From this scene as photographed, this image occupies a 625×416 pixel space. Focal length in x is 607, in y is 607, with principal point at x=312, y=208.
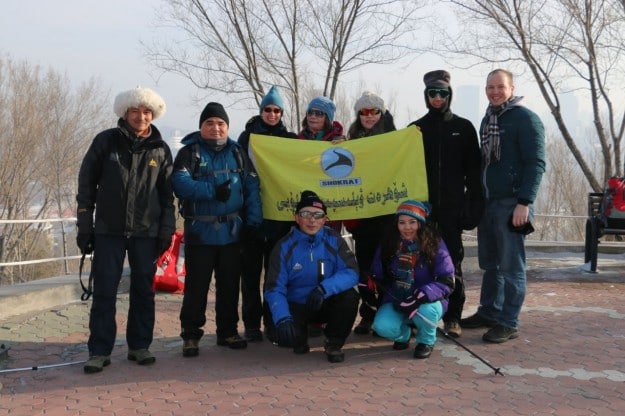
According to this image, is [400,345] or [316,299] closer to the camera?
[316,299]

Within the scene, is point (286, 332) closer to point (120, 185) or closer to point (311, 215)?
point (311, 215)

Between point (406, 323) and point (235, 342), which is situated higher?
point (406, 323)

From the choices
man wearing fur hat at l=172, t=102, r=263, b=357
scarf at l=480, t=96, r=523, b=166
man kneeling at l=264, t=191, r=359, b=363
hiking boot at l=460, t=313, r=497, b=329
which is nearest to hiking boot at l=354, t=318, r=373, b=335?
man kneeling at l=264, t=191, r=359, b=363

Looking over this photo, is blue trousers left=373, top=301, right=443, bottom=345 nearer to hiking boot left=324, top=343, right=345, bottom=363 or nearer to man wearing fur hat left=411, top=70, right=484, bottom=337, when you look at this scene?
hiking boot left=324, top=343, right=345, bottom=363

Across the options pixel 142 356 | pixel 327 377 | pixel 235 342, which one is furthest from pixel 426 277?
pixel 142 356

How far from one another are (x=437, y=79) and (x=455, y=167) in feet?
2.64

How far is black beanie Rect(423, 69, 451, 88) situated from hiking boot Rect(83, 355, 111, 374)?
360 cm

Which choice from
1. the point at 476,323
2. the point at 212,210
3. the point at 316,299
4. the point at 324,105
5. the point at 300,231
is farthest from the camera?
the point at 476,323

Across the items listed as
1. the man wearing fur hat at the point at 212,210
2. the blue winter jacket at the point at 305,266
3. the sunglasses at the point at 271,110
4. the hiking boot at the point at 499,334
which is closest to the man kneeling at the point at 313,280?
the blue winter jacket at the point at 305,266

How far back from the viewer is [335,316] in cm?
497

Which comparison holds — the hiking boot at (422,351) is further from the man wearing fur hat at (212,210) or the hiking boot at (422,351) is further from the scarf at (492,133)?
the scarf at (492,133)

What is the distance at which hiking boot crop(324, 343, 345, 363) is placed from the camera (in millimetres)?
4953

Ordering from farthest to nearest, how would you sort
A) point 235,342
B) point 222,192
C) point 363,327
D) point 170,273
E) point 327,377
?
point 170,273, point 363,327, point 235,342, point 222,192, point 327,377

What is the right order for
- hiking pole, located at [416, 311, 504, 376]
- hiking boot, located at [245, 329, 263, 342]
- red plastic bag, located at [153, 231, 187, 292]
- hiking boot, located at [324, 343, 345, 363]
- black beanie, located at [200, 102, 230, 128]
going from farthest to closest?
1. red plastic bag, located at [153, 231, 187, 292]
2. hiking boot, located at [245, 329, 263, 342]
3. black beanie, located at [200, 102, 230, 128]
4. hiking boot, located at [324, 343, 345, 363]
5. hiking pole, located at [416, 311, 504, 376]
